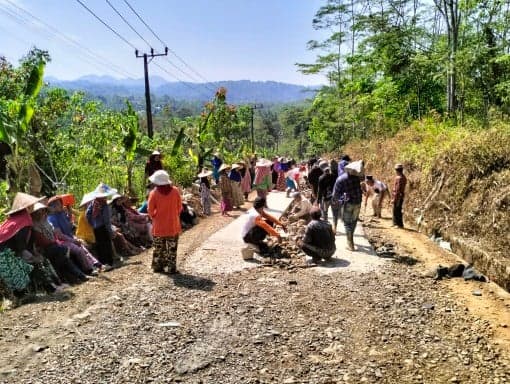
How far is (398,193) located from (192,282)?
6.77 metres

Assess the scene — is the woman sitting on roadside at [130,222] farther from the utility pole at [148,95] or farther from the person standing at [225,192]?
the utility pole at [148,95]

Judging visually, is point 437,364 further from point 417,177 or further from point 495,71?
point 495,71

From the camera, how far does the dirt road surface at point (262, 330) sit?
15.4ft

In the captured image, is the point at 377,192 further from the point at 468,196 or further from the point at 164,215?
the point at 164,215

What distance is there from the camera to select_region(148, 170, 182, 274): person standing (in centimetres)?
733

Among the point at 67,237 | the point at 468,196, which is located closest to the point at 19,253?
the point at 67,237

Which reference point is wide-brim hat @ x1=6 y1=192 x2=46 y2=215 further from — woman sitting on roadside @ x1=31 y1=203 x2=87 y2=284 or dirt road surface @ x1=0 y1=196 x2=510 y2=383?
dirt road surface @ x1=0 y1=196 x2=510 y2=383

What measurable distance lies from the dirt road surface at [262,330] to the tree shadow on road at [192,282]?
0.03 meters

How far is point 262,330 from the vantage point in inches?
218

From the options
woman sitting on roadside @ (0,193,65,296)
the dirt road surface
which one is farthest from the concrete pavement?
woman sitting on roadside @ (0,193,65,296)

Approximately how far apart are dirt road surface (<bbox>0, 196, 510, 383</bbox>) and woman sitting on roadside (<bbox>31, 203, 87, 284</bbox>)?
1.13ft

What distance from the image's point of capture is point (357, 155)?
81.5 feet

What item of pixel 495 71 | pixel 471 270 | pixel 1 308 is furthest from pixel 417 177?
pixel 1 308

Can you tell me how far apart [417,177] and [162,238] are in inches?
365
